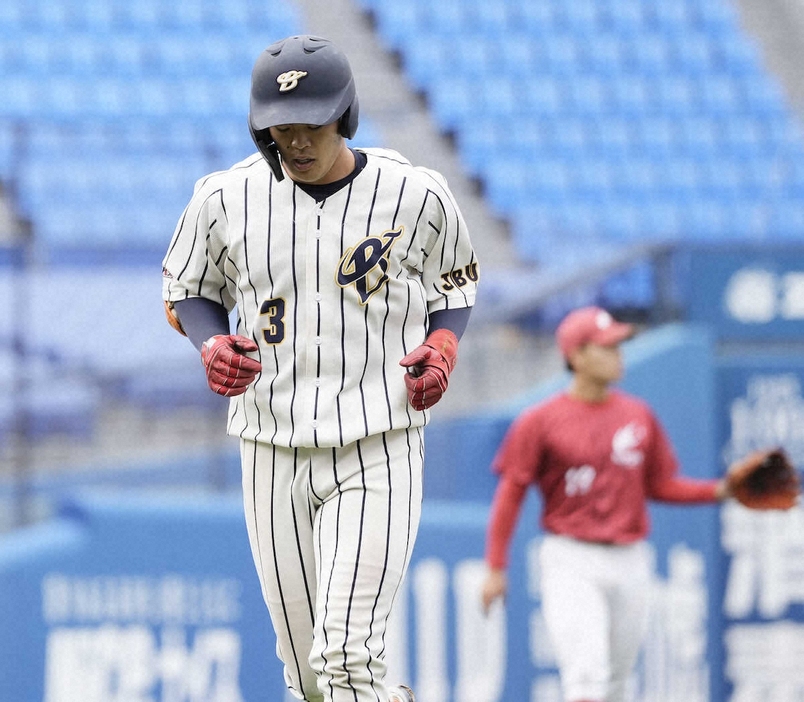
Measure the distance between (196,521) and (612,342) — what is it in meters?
2.53

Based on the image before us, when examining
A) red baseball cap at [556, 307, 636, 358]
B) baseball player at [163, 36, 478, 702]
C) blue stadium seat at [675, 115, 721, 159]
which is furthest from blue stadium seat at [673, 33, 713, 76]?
baseball player at [163, 36, 478, 702]

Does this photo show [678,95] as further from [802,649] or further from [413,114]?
[802,649]

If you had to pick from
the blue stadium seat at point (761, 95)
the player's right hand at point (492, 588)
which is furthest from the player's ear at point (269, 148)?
the blue stadium seat at point (761, 95)

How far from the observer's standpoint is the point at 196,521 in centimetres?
679

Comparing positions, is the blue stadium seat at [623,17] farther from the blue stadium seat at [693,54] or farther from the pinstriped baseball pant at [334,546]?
the pinstriped baseball pant at [334,546]

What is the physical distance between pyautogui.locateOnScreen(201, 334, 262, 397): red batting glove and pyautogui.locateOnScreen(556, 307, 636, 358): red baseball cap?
260 centimetres

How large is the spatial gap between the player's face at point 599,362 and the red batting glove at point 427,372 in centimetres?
236

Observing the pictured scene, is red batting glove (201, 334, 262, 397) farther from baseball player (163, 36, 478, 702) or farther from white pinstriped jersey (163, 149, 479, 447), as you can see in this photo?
white pinstriped jersey (163, 149, 479, 447)

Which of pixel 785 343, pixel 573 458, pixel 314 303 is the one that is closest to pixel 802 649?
pixel 785 343

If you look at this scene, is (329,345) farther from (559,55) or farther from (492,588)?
(559,55)

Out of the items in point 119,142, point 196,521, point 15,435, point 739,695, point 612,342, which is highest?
point 119,142

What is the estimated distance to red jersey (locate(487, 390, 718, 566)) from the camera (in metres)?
5.24

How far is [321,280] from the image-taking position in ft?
9.80

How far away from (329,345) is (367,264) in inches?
7.7
